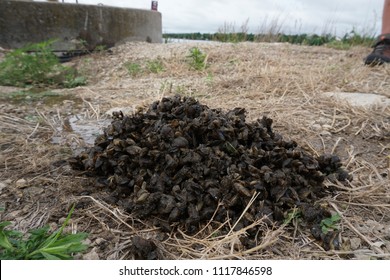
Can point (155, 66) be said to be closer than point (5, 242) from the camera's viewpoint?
No

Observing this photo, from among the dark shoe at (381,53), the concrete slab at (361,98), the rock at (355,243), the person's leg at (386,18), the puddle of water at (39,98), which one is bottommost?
the puddle of water at (39,98)

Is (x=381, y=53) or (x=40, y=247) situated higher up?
(x=381, y=53)

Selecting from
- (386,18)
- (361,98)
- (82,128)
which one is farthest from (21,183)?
(386,18)

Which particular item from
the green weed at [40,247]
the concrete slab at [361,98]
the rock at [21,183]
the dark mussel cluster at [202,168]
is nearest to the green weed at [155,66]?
the concrete slab at [361,98]

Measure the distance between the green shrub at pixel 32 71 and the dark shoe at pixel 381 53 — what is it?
3.85 metres

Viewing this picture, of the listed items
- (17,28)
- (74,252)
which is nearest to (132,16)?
(17,28)

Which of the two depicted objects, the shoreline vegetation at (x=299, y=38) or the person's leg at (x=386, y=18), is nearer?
the person's leg at (x=386, y=18)

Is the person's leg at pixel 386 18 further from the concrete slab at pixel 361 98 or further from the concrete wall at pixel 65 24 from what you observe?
the concrete wall at pixel 65 24

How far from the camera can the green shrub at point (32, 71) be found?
4.38 m

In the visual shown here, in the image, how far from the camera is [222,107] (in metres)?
2.99

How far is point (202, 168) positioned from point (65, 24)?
593 cm

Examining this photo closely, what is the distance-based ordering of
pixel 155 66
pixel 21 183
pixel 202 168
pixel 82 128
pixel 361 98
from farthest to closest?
pixel 155 66 → pixel 361 98 → pixel 82 128 → pixel 21 183 → pixel 202 168

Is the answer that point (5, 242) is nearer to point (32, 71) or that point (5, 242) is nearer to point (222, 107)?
point (222, 107)
